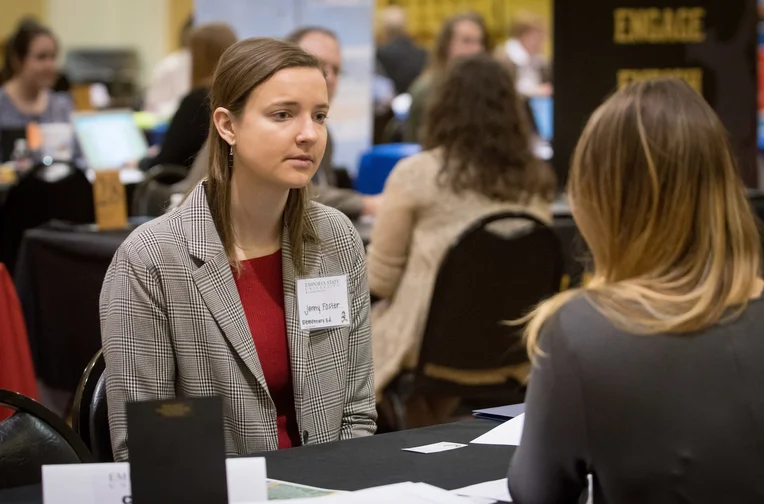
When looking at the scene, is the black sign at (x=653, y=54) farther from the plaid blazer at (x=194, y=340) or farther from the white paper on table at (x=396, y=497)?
the white paper on table at (x=396, y=497)

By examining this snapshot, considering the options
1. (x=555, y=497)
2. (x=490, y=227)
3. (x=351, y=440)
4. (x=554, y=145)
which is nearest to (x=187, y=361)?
(x=351, y=440)

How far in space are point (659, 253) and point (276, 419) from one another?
3.11ft

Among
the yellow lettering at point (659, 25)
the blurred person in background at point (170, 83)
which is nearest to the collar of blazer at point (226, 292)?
the yellow lettering at point (659, 25)

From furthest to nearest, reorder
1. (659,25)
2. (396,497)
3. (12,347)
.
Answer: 1. (659,25)
2. (12,347)
3. (396,497)

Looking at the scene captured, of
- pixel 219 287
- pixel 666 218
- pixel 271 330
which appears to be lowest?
pixel 271 330

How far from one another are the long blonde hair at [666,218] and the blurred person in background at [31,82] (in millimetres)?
6024

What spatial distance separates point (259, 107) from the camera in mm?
2174

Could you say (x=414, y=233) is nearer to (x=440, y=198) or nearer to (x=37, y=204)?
(x=440, y=198)

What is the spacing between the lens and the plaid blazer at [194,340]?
6.89ft

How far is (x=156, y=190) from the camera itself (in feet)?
15.1

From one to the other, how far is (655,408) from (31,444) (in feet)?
3.20

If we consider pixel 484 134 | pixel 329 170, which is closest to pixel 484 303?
pixel 484 134

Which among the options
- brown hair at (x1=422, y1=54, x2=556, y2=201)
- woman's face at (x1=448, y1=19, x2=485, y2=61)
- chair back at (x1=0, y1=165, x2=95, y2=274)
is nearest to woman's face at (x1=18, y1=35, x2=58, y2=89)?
chair back at (x1=0, y1=165, x2=95, y2=274)

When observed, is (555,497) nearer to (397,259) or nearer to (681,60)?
(397,259)
